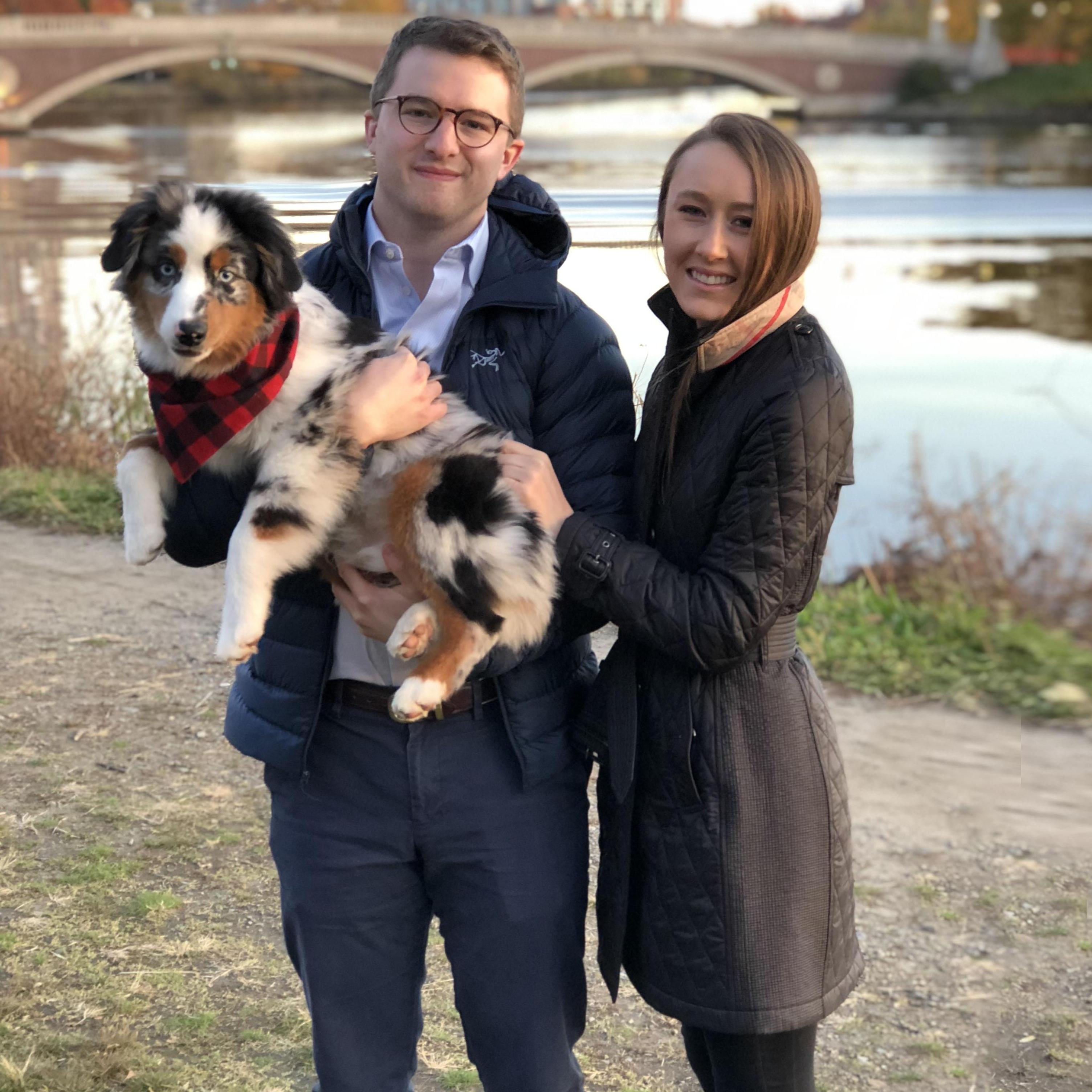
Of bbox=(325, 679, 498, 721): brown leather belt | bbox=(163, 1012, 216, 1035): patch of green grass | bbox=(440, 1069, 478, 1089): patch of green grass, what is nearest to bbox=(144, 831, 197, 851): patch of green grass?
bbox=(163, 1012, 216, 1035): patch of green grass

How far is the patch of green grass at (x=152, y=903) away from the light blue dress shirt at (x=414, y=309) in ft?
6.67

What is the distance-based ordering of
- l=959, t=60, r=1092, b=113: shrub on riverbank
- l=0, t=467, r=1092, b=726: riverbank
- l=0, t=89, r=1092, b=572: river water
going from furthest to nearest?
l=959, t=60, r=1092, b=113: shrub on riverbank, l=0, t=467, r=1092, b=726: riverbank, l=0, t=89, r=1092, b=572: river water

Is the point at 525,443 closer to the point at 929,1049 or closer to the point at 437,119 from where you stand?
the point at 437,119

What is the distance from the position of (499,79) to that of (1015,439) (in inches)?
309

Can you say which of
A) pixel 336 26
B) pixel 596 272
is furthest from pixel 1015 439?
pixel 336 26

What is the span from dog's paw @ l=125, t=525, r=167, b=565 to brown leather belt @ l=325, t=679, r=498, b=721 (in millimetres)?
441

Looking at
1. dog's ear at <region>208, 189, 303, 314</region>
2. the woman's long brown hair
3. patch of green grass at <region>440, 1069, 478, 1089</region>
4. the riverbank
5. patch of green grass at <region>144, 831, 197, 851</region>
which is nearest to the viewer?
the woman's long brown hair

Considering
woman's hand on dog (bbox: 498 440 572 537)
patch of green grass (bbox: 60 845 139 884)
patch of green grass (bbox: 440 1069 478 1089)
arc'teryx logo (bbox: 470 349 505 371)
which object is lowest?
patch of green grass (bbox: 440 1069 478 1089)

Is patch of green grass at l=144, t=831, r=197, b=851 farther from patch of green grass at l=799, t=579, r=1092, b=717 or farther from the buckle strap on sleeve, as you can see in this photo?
patch of green grass at l=799, t=579, r=1092, b=717

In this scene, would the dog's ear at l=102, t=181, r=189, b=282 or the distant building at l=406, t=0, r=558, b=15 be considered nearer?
the dog's ear at l=102, t=181, r=189, b=282

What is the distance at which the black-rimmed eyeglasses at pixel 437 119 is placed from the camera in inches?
87.2

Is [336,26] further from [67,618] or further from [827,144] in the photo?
[67,618]

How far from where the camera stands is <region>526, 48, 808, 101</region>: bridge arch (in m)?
36.7

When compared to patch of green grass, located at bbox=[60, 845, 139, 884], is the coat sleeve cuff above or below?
above
